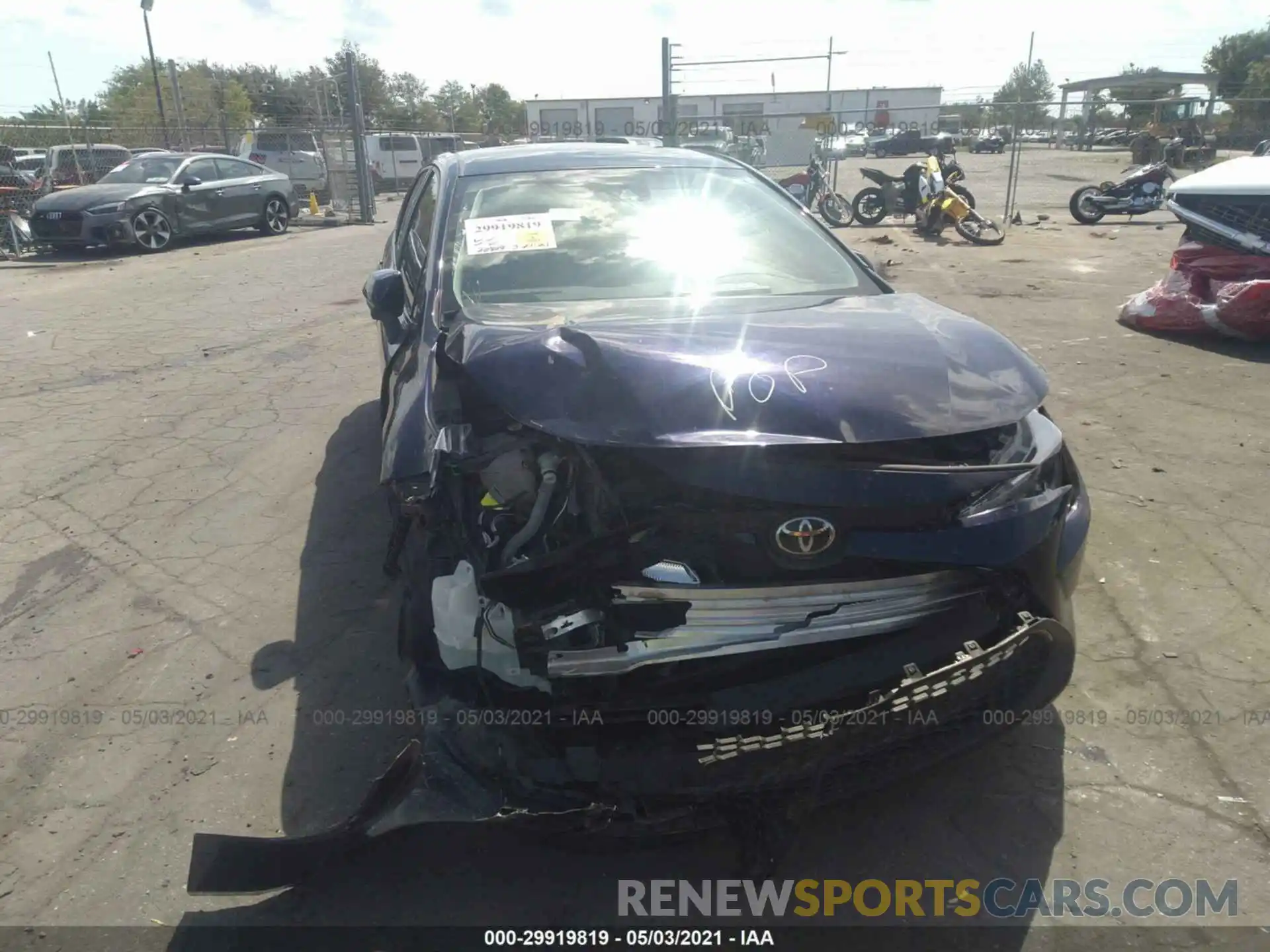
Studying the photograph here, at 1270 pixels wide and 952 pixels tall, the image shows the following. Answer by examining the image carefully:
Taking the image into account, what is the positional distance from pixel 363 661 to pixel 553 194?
2.07 m

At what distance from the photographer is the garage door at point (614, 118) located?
2816 cm

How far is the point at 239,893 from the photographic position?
2.25 m

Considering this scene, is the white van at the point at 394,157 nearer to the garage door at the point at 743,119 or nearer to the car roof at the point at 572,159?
the garage door at the point at 743,119

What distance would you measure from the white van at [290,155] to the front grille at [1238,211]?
65.1ft

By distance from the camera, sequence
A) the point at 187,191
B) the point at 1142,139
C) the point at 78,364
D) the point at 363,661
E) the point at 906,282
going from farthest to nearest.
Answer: the point at 1142,139, the point at 187,191, the point at 906,282, the point at 78,364, the point at 363,661

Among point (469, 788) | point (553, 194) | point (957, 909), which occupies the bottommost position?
point (957, 909)

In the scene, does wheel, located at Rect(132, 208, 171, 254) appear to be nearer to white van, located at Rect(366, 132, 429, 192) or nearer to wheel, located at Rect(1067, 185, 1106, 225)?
white van, located at Rect(366, 132, 429, 192)

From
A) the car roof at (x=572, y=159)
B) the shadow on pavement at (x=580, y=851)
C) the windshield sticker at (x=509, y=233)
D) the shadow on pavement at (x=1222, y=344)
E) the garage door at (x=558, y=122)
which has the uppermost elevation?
the garage door at (x=558, y=122)

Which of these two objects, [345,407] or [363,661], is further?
[345,407]

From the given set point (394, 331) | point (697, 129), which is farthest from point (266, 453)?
point (697, 129)

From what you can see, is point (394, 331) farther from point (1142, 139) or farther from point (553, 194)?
point (1142, 139)

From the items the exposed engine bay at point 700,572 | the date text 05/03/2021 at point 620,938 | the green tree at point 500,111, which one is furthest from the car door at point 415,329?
the green tree at point 500,111

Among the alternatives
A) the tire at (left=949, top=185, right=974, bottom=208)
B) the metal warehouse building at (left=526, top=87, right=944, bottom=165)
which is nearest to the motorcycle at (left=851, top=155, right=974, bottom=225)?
the tire at (left=949, top=185, right=974, bottom=208)

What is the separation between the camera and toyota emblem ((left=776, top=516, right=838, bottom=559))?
2.16 m
